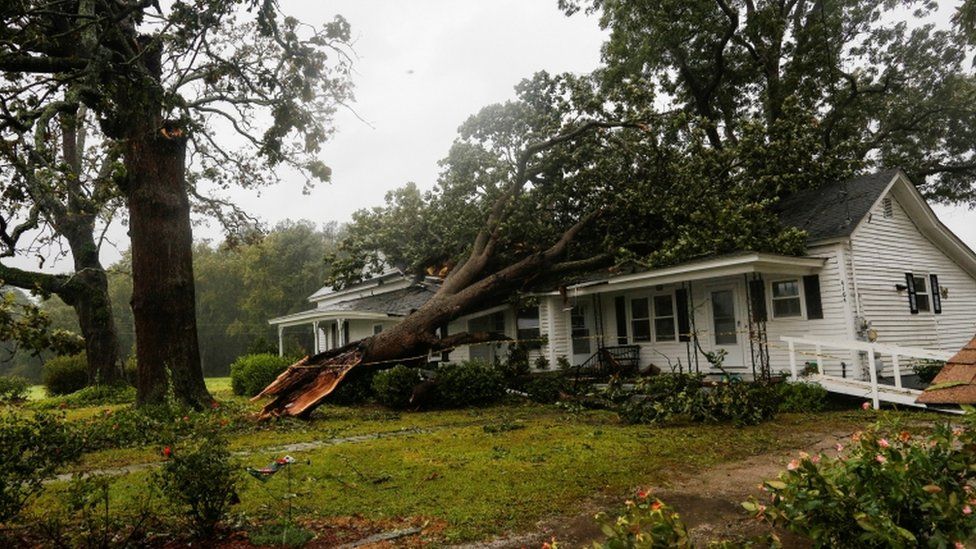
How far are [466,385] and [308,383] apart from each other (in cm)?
389

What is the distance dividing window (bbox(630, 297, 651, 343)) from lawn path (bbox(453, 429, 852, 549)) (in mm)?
9414

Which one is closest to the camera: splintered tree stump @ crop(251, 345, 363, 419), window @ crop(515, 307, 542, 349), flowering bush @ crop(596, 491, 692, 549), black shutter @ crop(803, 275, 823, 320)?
flowering bush @ crop(596, 491, 692, 549)

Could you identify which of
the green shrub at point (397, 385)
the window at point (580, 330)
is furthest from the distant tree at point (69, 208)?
the window at point (580, 330)

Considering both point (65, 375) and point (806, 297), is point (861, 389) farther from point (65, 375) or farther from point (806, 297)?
point (65, 375)

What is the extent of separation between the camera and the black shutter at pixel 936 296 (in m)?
16.2

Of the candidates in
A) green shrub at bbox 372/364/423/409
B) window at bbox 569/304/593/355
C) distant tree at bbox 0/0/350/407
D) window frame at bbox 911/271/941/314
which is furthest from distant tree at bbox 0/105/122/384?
window frame at bbox 911/271/941/314

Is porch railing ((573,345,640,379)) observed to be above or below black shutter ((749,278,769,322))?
below

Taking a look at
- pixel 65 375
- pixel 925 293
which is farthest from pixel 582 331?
pixel 65 375

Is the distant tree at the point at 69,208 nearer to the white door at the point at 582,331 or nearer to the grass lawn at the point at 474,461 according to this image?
the grass lawn at the point at 474,461

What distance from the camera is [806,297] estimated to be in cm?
1401

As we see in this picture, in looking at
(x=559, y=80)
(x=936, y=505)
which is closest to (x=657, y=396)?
(x=936, y=505)

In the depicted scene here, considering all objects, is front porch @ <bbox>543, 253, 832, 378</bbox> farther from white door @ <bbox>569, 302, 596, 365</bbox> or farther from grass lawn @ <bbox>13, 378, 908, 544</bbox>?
grass lawn @ <bbox>13, 378, 908, 544</bbox>

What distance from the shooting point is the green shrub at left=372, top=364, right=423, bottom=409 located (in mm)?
14656

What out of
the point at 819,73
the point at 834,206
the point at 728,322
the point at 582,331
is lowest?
the point at 582,331
